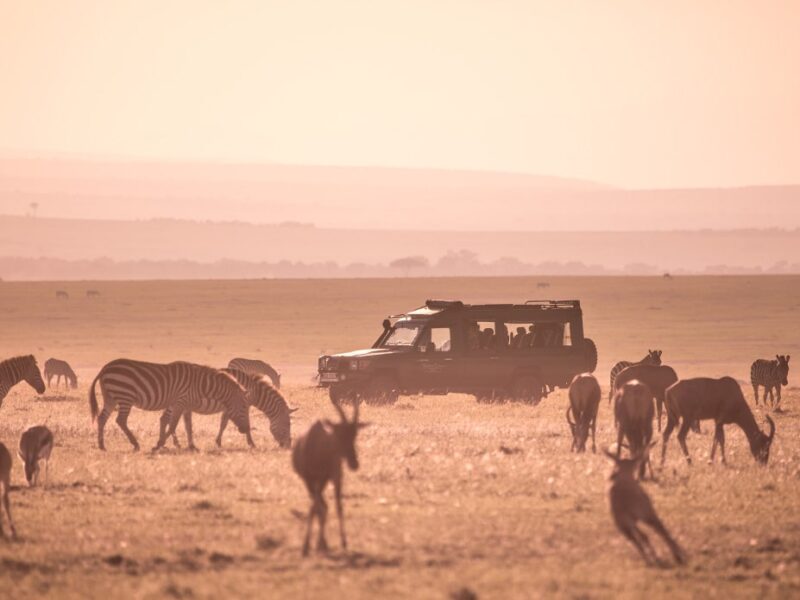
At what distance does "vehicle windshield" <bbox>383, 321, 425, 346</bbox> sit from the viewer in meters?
35.7

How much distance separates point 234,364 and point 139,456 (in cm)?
1994

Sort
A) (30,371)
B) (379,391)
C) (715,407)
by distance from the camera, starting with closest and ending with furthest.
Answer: (715,407) → (30,371) → (379,391)

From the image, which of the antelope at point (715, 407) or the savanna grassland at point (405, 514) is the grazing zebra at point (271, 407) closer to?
the savanna grassland at point (405, 514)

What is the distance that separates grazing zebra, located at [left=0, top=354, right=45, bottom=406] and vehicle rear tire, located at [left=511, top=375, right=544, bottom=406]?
11668mm

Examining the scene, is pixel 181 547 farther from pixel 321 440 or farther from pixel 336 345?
pixel 336 345

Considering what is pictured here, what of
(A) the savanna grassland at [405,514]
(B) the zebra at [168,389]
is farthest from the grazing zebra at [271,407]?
(A) the savanna grassland at [405,514]

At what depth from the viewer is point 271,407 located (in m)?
25.8

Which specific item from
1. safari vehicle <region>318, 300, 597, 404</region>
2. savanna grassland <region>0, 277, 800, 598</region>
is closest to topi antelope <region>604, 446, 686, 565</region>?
savanna grassland <region>0, 277, 800, 598</region>

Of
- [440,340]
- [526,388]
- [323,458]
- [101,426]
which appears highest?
[440,340]

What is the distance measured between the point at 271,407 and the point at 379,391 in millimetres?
9079

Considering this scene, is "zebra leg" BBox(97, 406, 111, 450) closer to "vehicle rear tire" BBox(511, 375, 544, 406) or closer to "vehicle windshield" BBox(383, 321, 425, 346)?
"vehicle windshield" BBox(383, 321, 425, 346)

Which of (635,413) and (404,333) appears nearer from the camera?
(635,413)

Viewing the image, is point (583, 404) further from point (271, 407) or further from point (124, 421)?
point (124, 421)

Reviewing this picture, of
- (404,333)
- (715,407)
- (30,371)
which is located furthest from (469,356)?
(715,407)
